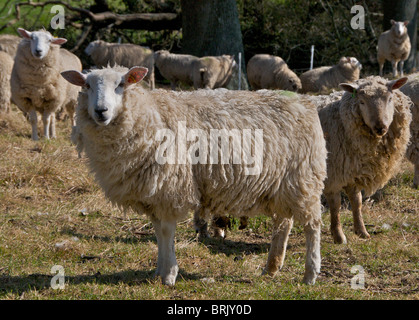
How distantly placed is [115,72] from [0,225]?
7.16ft

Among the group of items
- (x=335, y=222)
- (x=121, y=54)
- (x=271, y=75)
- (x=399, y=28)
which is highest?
(x=399, y=28)

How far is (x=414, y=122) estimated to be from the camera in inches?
262

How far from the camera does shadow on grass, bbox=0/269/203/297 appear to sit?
3.82m

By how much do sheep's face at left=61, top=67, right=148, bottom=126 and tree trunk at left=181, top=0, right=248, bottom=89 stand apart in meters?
8.53

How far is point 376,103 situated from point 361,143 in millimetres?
411

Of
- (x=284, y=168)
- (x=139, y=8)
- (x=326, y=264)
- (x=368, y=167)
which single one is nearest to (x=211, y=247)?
(x=326, y=264)

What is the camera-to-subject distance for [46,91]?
838 centimetres

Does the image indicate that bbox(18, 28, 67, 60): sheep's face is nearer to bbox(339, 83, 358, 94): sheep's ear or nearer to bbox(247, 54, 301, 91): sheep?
bbox(339, 83, 358, 94): sheep's ear

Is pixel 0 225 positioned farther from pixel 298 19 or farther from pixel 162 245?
pixel 298 19

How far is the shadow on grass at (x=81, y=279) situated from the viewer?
3825 mm

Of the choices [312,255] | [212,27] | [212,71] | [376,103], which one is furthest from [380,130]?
[212,27]

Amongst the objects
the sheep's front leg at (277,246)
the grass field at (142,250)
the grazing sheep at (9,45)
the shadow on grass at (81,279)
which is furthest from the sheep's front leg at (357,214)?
the grazing sheep at (9,45)

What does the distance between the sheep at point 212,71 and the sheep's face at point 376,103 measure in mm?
6117

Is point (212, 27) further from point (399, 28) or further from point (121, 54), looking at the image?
point (399, 28)
